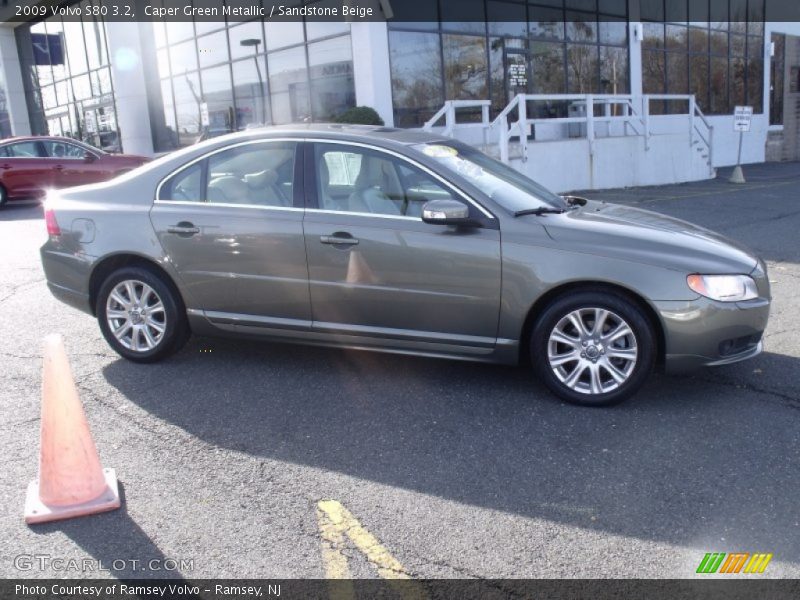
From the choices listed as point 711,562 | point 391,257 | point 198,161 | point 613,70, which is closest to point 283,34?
point 613,70

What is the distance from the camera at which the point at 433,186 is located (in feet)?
15.4

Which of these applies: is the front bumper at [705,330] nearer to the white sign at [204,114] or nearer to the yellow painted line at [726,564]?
the yellow painted line at [726,564]

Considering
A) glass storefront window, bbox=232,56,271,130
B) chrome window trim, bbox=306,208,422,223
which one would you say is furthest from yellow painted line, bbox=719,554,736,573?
glass storefront window, bbox=232,56,271,130

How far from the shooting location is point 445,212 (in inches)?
174

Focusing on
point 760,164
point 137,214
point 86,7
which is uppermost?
point 86,7

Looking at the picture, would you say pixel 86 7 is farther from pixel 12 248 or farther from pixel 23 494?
pixel 23 494

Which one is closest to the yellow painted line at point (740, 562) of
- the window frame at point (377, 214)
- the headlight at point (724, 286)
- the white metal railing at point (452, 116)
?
the headlight at point (724, 286)

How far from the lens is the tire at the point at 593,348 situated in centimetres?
435

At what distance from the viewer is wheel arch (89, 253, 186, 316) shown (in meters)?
5.27

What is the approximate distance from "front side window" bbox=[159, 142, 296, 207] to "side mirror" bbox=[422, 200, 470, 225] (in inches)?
39.4

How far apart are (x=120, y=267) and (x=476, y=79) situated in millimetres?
15142

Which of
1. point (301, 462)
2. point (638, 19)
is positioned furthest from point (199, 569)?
point (638, 19)

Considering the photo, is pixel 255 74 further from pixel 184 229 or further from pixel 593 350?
pixel 593 350

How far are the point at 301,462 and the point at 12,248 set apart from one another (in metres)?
8.60
